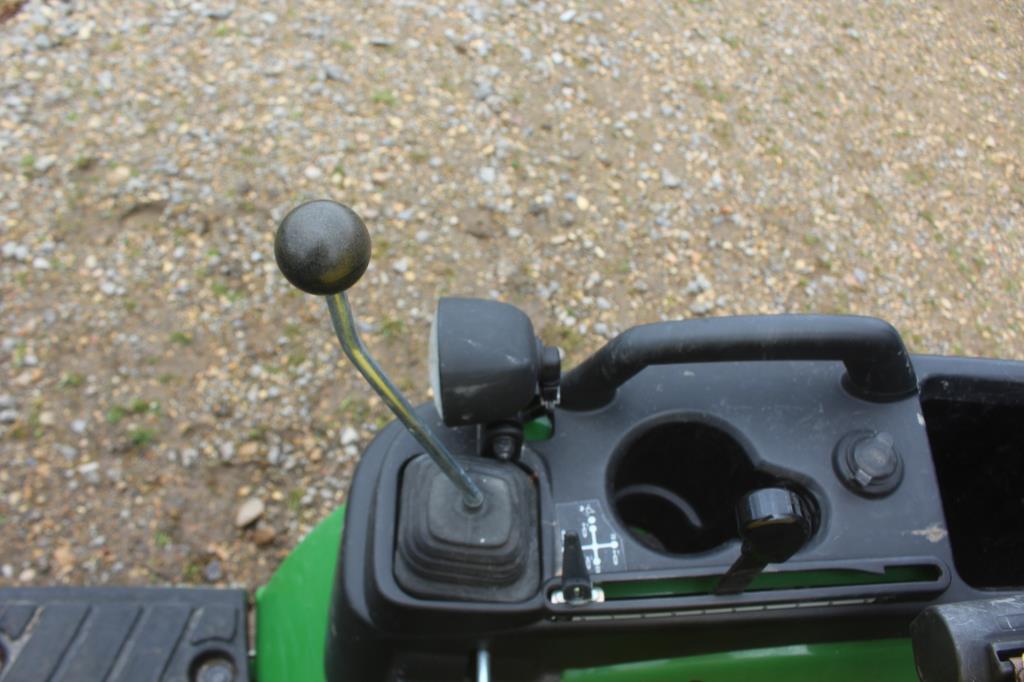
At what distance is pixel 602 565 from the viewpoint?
2.95 ft

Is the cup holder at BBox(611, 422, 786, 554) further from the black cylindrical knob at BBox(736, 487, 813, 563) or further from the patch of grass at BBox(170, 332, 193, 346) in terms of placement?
the patch of grass at BBox(170, 332, 193, 346)

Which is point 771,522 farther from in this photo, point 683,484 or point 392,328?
point 392,328

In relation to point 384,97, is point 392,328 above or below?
below

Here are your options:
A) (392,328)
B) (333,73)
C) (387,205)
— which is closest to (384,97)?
(333,73)

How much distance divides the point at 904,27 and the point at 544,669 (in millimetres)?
2725

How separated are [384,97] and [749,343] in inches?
70.6

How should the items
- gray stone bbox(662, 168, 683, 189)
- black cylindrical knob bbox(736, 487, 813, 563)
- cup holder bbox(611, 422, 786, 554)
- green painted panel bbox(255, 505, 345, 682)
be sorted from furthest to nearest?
1. gray stone bbox(662, 168, 683, 189)
2. green painted panel bbox(255, 505, 345, 682)
3. cup holder bbox(611, 422, 786, 554)
4. black cylindrical knob bbox(736, 487, 813, 563)

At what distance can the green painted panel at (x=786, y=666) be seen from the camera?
957mm

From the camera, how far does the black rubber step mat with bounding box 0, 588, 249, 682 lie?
4.48 feet

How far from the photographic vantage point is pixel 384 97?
97.3 inches

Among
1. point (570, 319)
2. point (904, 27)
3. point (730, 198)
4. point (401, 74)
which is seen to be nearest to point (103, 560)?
point (570, 319)

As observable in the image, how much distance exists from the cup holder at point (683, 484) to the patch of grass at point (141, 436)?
1210mm

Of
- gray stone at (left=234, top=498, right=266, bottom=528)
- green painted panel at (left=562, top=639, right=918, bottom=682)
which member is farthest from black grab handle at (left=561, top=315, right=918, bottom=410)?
gray stone at (left=234, top=498, right=266, bottom=528)

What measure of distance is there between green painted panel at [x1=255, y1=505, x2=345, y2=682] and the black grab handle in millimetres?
589
